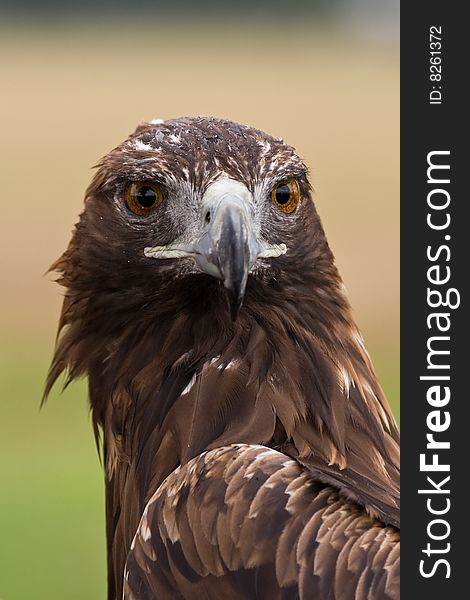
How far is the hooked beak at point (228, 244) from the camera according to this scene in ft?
13.7

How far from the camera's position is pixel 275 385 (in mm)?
4547

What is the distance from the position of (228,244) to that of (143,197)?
1.71 ft

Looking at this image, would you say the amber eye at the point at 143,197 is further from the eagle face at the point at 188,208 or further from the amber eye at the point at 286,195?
the amber eye at the point at 286,195

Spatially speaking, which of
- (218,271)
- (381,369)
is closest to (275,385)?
(218,271)

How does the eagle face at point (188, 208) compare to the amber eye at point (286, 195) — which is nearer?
the eagle face at point (188, 208)

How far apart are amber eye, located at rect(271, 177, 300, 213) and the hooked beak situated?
0.15 m

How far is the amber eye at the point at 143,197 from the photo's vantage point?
4.56 m

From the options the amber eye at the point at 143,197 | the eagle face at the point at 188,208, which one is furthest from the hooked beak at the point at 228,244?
the amber eye at the point at 143,197

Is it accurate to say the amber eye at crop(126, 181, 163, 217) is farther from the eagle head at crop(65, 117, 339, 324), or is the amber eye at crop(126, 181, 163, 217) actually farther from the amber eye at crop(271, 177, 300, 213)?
the amber eye at crop(271, 177, 300, 213)

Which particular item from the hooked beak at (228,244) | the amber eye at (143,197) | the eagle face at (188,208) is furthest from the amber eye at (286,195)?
the amber eye at (143,197)

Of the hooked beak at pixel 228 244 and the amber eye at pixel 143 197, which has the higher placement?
the amber eye at pixel 143 197

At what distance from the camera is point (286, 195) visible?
15.1ft

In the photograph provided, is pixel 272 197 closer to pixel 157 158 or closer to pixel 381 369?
pixel 157 158

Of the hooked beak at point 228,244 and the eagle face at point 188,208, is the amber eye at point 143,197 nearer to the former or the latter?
the eagle face at point 188,208
